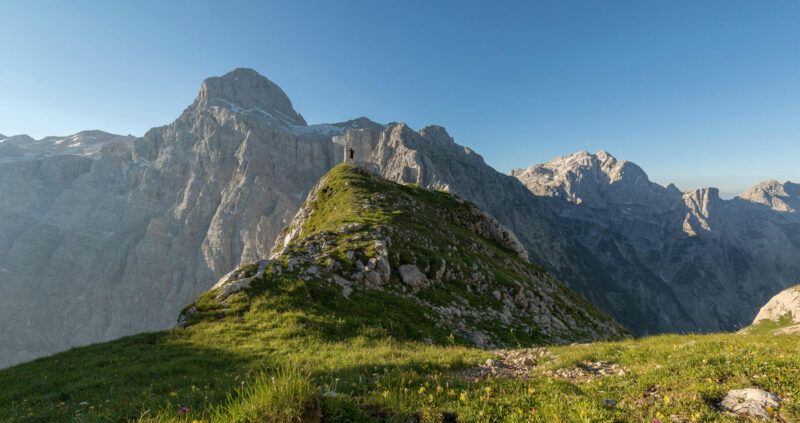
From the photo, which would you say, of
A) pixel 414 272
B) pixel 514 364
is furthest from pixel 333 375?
pixel 414 272

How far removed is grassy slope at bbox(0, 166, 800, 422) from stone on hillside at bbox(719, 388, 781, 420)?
22 cm

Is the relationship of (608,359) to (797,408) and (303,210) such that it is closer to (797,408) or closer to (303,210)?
(797,408)

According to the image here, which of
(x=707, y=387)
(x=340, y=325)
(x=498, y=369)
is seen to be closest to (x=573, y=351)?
(x=498, y=369)

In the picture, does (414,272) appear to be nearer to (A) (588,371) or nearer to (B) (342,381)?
(A) (588,371)

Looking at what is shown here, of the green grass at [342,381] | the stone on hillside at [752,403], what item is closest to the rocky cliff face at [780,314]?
the green grass at [342,381]

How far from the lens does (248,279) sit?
20.9m

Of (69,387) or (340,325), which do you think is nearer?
(69,387)

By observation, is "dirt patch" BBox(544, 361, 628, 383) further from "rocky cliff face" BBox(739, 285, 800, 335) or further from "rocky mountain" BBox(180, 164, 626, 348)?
"rocky cliff face" BBox(739, 285, 800, 335)

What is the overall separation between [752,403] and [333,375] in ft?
30.7

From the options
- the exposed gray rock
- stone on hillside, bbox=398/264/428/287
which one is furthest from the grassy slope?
the exposed gray rock

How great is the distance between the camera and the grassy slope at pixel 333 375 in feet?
21.3

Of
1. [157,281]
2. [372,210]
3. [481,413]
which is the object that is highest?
[372,210]

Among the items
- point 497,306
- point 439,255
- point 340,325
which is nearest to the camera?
point 340,325

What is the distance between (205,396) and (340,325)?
9748 millimetres
